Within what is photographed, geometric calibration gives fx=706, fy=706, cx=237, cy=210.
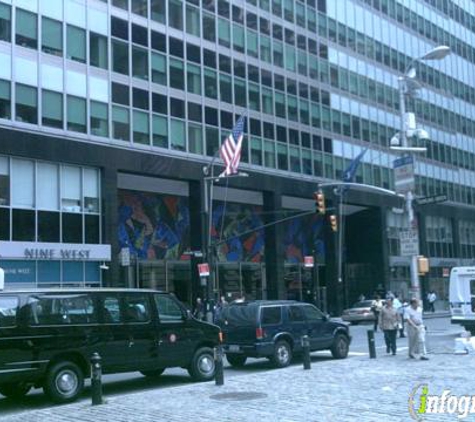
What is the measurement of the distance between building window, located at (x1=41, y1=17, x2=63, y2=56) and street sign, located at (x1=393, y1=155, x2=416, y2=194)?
1855cm

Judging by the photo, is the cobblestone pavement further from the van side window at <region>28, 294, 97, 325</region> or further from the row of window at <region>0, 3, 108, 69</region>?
the row of window at <region>0, 3, 108, 69</region>

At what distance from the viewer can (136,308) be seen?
46.5ft

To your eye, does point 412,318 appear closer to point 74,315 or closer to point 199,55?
point 74,315

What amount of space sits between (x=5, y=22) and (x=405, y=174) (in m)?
19.6

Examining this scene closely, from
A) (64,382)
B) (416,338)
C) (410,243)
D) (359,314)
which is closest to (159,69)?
(359,314)

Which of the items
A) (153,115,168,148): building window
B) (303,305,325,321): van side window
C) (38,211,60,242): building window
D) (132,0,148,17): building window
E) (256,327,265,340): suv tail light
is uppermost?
(132,0,148,17): building window

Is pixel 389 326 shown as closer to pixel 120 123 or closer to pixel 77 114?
pixel 77 114

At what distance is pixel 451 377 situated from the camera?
1343 centimetres

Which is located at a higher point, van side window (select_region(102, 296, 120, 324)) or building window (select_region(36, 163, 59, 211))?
building window (select_region(36, 163, 59, 211))

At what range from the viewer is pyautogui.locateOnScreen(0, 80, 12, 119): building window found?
30.9m

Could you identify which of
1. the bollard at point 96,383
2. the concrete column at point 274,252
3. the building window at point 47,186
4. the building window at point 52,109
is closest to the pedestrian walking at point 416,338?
the bollard at point 96,383

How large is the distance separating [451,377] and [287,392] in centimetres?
339

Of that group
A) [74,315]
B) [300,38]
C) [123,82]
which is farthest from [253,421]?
[300,38]

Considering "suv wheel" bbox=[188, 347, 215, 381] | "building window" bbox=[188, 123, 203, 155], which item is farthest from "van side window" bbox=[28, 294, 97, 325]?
"building window" bbox=[188, 123, 203, 155]
